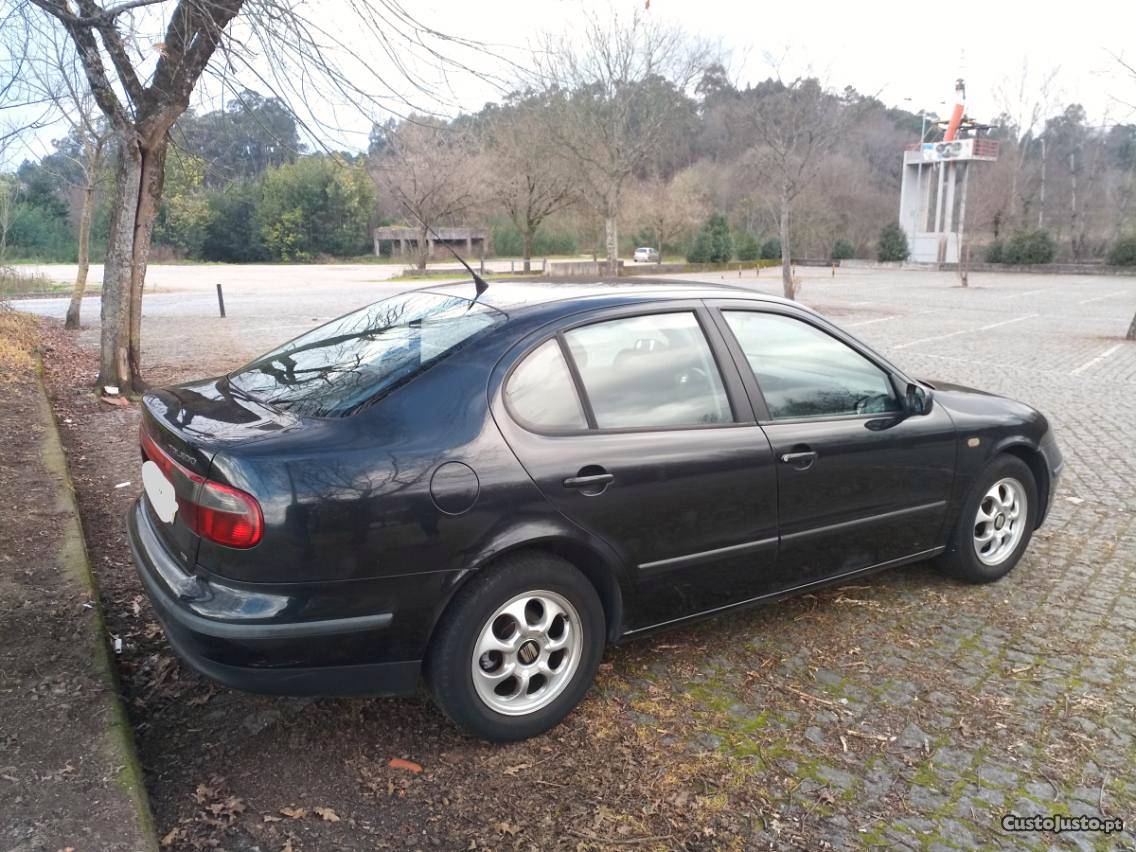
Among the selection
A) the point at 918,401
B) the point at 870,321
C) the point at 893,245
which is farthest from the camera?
the point at 893,245

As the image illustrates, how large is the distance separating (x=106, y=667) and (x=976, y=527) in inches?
160

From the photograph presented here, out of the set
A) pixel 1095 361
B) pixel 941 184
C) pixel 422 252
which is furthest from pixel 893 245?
pixel 1095 361

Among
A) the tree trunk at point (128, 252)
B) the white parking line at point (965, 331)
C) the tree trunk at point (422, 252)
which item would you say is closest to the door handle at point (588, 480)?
the tree trunk at point (128, 252)

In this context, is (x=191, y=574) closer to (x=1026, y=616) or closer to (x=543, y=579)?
(x=543, y=579)

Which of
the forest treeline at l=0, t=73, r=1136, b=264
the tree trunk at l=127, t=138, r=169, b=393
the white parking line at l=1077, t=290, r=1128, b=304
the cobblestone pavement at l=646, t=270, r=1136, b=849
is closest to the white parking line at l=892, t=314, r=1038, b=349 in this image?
the forest treeline at l=0, t=73, r=1136, b=264

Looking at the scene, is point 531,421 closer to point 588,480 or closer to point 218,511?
point 588,480

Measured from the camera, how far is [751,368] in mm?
3652

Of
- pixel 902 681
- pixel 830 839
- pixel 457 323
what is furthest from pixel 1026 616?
pixel 457 323

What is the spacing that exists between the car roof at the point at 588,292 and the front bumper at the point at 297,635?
4.05 feet

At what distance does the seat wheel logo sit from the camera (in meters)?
3.04

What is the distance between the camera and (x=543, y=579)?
2.98 meters

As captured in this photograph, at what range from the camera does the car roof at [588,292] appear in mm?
3453

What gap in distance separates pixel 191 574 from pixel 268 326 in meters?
18.0
